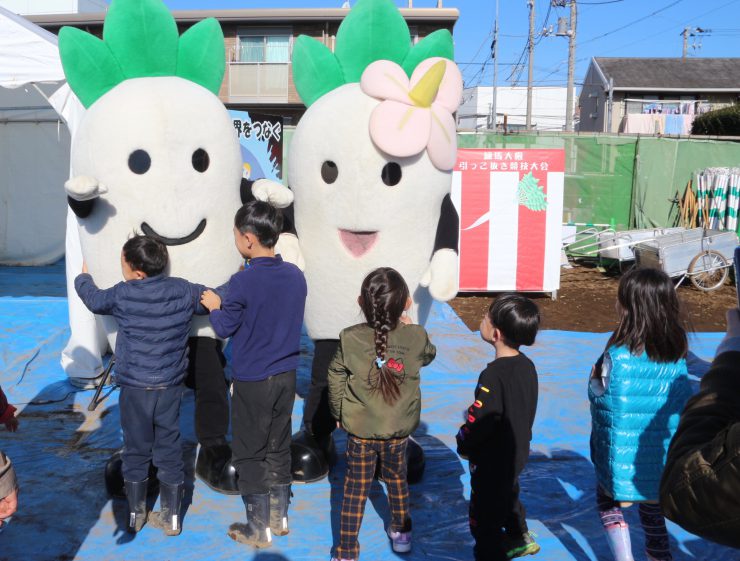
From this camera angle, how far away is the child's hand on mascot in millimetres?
2869

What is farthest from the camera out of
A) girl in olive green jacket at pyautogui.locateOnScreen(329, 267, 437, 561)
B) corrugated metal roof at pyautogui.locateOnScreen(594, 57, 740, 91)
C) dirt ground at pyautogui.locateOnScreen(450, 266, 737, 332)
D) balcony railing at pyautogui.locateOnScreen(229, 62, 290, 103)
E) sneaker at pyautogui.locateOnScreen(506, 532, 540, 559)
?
corrugated metal roof at pyautogui.locateOnScreen(594, 57, 740, 91)

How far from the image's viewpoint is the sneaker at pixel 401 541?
2.72m

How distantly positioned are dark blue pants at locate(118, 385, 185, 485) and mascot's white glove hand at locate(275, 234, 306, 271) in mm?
785

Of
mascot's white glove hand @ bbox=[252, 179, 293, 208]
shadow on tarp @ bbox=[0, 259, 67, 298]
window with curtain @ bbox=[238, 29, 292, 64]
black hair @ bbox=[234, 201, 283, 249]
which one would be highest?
window with curtain @ bbox=[238, 29, 292, 64]

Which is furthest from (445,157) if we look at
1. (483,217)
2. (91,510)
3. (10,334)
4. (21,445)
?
(483,217)

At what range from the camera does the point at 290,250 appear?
3236mm

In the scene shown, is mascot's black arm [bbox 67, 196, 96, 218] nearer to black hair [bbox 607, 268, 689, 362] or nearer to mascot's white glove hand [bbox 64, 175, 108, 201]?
mascot's white glove hand [bbox 64, 175, 108, 201]

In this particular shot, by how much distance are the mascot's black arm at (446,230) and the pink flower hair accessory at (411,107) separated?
0.93ft

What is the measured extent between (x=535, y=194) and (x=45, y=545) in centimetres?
679

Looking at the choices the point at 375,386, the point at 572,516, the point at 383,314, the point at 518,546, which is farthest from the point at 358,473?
the point at 572,516

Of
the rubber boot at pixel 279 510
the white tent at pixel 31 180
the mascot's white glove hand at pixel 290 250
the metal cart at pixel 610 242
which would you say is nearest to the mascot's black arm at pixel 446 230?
the mascot's white glove hand at pixel 290 250

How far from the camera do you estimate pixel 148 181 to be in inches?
120

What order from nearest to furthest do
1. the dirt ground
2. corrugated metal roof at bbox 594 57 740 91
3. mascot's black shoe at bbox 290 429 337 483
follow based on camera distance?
mascot's black shoe at bbox 290 429 337 483, the dirt ground, corrugated metal roof at bbox 594 57 740 91

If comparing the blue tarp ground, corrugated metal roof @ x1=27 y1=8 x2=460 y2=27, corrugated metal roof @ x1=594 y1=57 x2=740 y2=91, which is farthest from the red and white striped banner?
corrugated metal roof @ x1=594 y1=57 x2=740 y2=91
